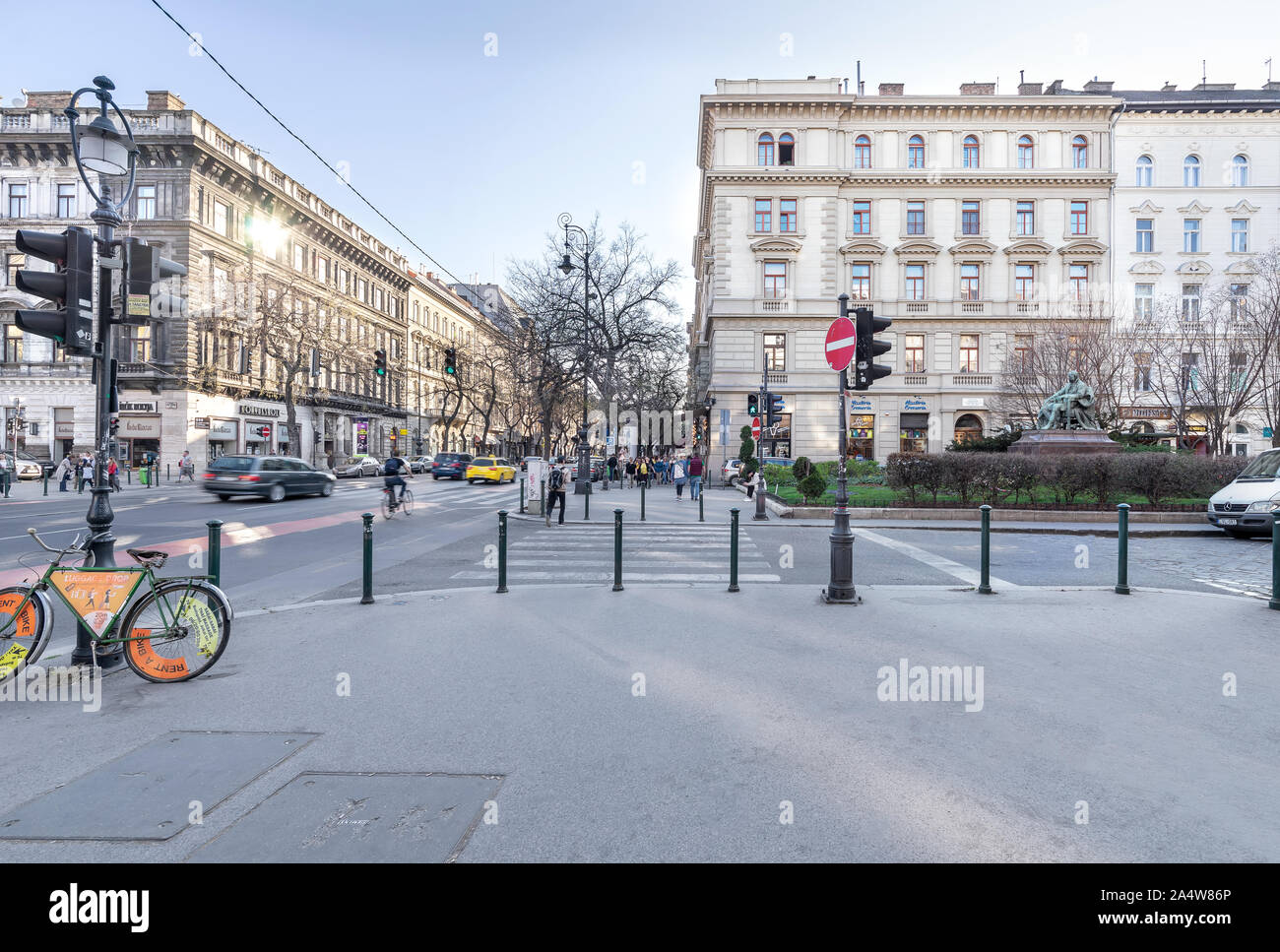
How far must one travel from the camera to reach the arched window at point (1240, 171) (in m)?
44.6

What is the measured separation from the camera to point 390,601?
8.30 meters

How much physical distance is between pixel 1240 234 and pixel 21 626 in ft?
198

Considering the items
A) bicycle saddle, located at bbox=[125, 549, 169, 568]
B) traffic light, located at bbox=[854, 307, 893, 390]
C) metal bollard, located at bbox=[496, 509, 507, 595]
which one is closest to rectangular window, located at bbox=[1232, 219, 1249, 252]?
traffic light, located at bbox=[854, 307, 893, 390]

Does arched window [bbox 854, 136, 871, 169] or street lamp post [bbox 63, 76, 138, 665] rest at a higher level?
arched window [bbox 854, 136, 871, 169]

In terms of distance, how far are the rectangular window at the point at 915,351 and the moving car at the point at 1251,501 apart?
2908cm

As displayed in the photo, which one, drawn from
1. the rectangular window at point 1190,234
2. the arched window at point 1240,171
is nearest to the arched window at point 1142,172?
the rectangular window at point 1190,234

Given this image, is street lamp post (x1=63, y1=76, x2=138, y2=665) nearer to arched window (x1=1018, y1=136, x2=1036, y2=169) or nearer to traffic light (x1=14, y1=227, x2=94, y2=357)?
traffic light (x1=14, y1=227, x2=94, y2=357)

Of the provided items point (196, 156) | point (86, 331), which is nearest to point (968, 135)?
point (196, 156)

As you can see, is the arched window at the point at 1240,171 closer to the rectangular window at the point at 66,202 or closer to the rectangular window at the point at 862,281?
the rectangular window at the point at 862,281

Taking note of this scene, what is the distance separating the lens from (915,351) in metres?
43.1

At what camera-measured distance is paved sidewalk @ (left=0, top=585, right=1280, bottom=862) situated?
3.10 m

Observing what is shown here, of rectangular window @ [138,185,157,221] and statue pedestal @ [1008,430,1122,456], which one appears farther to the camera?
rectangular window @ [138,185,157,221]

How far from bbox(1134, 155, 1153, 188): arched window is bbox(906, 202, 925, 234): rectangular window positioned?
14286mm
